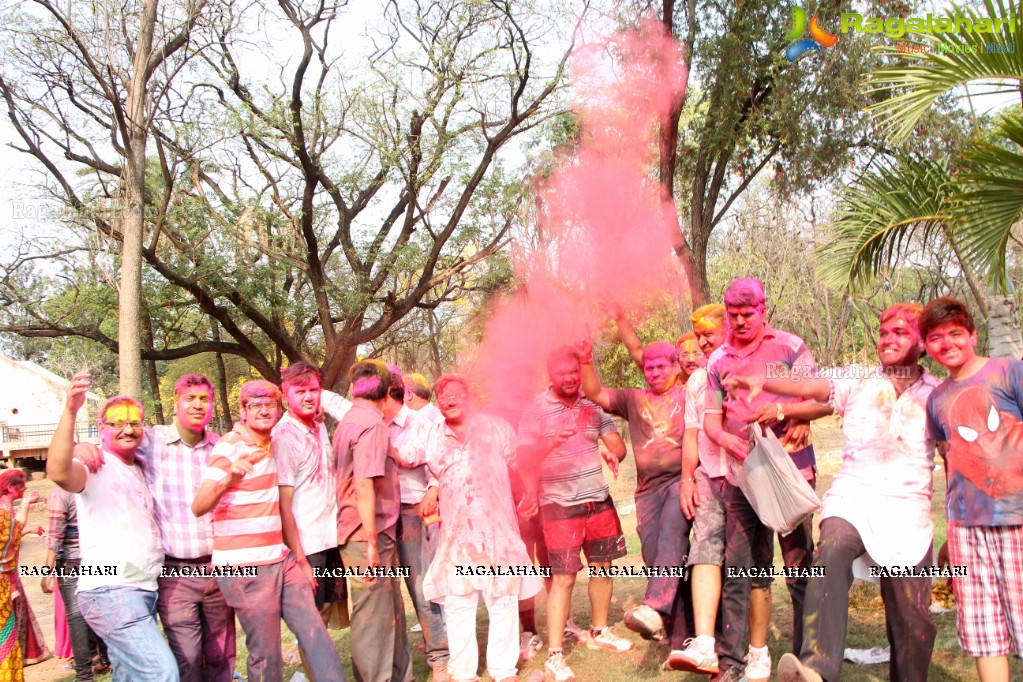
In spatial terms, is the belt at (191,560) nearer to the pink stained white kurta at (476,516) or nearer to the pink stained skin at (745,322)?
the pink stained white kurta at (476,516)

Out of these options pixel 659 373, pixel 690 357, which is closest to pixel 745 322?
pixel 659 373

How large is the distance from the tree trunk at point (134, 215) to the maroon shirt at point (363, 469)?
6675 mm

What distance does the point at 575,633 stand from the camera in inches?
212

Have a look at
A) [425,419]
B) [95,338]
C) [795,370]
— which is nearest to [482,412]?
[425,419]

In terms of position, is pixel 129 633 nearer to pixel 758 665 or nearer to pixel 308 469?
pixel 308 469

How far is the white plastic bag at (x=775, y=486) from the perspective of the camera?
3658 millimetres

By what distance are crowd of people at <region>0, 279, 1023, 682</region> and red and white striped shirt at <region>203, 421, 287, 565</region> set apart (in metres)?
0.01

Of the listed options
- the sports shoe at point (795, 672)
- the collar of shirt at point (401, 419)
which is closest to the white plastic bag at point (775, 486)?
the sports shoe at point (795, 672)

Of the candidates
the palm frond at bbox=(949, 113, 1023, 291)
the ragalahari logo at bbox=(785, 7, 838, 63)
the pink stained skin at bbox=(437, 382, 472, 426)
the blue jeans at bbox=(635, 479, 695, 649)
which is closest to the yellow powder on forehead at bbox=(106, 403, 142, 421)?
the pink stained skin at bbox=(437, 382, 472, 426)

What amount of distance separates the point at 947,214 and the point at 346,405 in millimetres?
4220

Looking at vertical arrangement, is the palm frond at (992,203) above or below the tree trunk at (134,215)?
below

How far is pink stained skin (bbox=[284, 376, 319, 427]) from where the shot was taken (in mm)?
4391

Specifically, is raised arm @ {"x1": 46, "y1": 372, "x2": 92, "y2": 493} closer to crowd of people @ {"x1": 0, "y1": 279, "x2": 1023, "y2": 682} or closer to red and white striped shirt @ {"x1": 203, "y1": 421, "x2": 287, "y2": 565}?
crowd of people @ {"x1": 0, "y1": 279, "x2": 1023, "y2": 682}

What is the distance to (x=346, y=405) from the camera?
5.57 m
